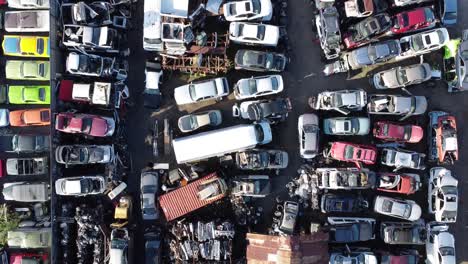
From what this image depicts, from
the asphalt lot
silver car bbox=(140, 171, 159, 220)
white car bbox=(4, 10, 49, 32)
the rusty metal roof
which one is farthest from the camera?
the asphalt lot

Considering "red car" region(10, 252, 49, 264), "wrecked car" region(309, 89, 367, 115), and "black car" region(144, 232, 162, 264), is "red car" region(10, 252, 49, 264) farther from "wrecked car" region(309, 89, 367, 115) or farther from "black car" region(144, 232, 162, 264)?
"wrecked car" region(309, 89, 367, 115)

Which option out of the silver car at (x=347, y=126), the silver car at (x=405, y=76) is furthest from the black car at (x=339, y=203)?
the silver car at (x=405, y=76)

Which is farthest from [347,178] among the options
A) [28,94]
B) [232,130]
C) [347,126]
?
[28,94]

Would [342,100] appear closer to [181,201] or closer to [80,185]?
[181,201]

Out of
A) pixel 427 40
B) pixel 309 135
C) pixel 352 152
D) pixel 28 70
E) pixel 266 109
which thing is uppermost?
pixel 427 40

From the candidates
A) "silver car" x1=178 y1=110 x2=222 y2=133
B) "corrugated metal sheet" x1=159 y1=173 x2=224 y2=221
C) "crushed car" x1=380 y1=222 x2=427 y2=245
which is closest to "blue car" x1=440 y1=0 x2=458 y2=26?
"crushed car" x1=380 y1=222 x2=427 y2=245

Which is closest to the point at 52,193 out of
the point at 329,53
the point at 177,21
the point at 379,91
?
the point at 177,21
